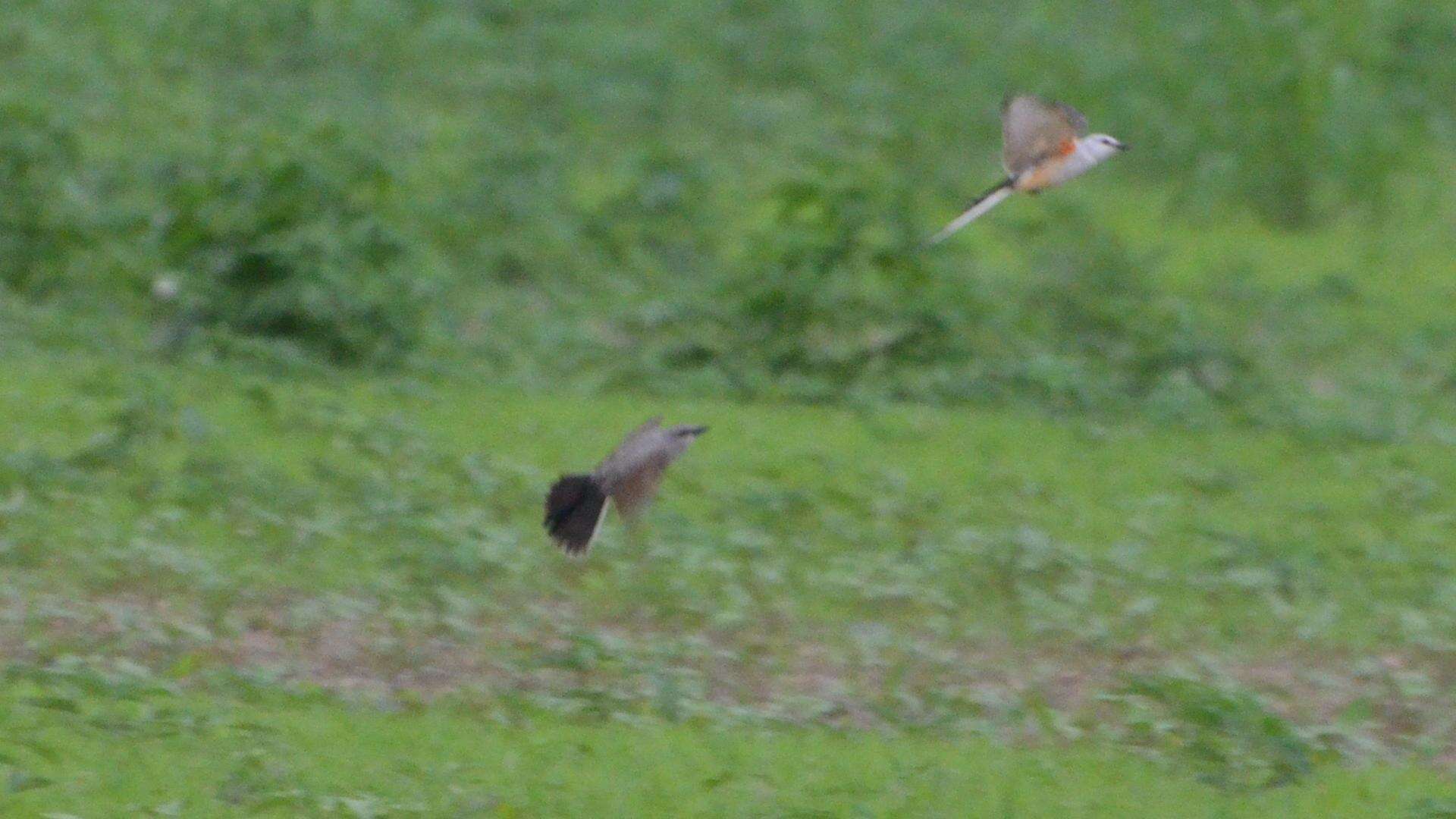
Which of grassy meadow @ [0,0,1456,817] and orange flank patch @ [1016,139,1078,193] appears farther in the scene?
grassy meadow @ [0,0,1456,817]

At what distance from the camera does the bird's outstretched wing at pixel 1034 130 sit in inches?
280

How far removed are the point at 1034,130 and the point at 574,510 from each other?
1.62 meters

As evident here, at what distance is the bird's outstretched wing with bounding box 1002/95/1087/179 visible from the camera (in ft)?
23.3

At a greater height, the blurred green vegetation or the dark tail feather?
the blurred green vegetation

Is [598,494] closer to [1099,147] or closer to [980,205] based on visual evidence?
[980,205]

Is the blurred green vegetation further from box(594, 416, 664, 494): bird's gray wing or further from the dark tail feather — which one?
the dark tail feather

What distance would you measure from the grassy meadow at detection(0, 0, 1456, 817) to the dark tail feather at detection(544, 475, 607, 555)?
0.62 m

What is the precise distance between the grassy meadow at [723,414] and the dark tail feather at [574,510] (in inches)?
24.6

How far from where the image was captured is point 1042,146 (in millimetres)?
7145

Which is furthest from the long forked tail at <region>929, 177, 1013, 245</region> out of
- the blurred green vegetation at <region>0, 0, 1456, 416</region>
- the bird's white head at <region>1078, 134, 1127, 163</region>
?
the blurred green vegetation at <region>0, 0, 1456, 416</region>

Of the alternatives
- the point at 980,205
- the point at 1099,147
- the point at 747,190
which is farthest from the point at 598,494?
the point at 747,190

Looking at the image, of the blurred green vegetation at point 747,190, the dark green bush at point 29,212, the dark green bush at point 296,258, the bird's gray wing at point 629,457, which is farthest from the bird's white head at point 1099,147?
the dark green bush at point 29,212

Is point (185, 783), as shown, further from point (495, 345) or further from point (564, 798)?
point (495, 345)

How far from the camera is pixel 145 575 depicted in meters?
8.49
